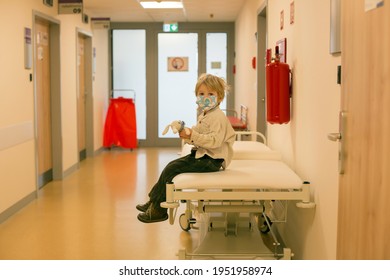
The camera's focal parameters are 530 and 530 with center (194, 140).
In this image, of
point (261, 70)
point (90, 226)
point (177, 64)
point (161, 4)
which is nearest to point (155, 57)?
point (177, 64)

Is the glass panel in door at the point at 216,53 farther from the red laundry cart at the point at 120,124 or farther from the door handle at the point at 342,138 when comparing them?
the door handle at the point at 342,138

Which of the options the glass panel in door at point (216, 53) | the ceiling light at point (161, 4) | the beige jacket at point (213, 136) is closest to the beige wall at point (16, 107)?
the ceiling light at point (161, 4)

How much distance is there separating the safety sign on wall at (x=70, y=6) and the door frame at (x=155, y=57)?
382 centimetres

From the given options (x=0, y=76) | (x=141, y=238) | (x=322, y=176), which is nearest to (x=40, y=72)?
(x=0, y=76)

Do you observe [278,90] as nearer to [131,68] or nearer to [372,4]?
[372,4]

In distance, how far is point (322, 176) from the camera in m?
3.19

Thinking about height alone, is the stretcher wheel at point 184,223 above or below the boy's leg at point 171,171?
below

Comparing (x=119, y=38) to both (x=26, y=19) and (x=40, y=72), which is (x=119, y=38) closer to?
(x=40, y=72)

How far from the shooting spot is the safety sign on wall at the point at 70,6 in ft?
23.0

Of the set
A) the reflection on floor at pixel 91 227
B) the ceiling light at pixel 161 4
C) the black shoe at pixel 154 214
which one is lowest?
the reflection on floor at pixel 91 227

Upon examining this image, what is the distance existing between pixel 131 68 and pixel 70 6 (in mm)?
4100

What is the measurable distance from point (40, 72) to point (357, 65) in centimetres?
539

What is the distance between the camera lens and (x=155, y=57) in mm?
11047

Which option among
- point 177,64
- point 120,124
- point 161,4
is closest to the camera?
point 161,4
